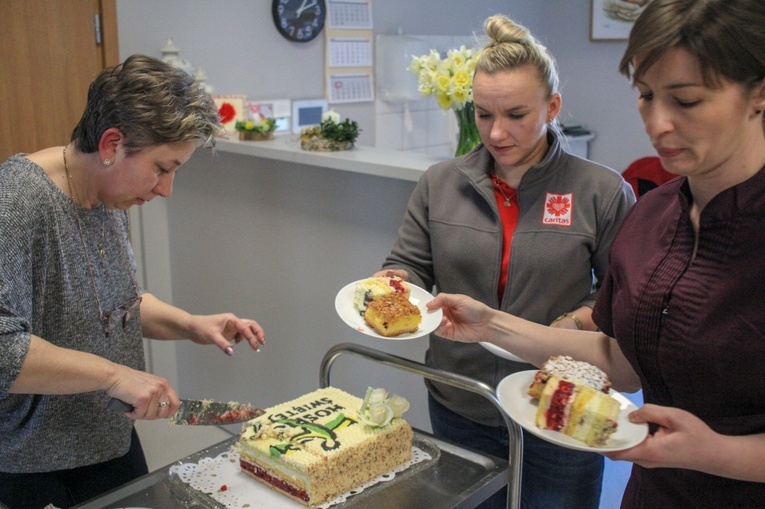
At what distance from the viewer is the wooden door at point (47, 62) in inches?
104

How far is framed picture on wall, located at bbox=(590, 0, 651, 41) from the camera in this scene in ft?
15.2

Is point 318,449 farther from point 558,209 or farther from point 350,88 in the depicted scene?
point 350,88

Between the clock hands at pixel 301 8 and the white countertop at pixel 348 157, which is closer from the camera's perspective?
the white countertop at pixel 348 157

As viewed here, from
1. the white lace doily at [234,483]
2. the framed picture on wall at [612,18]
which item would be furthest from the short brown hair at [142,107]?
the framed picture on wall at [612,18]

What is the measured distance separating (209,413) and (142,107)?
565 millimetres

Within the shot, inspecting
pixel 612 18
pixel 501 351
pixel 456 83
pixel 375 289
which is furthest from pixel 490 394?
pixel 612 18

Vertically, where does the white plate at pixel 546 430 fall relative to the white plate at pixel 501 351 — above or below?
above

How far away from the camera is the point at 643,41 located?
0.94m

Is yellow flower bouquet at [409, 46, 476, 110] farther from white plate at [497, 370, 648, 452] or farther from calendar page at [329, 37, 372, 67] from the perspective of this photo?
calendar page at [329, 37, 372, 67]

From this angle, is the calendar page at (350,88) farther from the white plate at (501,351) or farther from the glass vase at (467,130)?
the white plate at (501,351)

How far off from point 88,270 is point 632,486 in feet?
3.29

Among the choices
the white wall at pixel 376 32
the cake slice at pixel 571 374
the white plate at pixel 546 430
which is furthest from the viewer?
the white wall at pixel 376 32

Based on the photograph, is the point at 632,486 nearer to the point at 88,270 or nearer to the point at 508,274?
the point at 508,274

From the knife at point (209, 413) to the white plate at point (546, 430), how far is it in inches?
20.2
